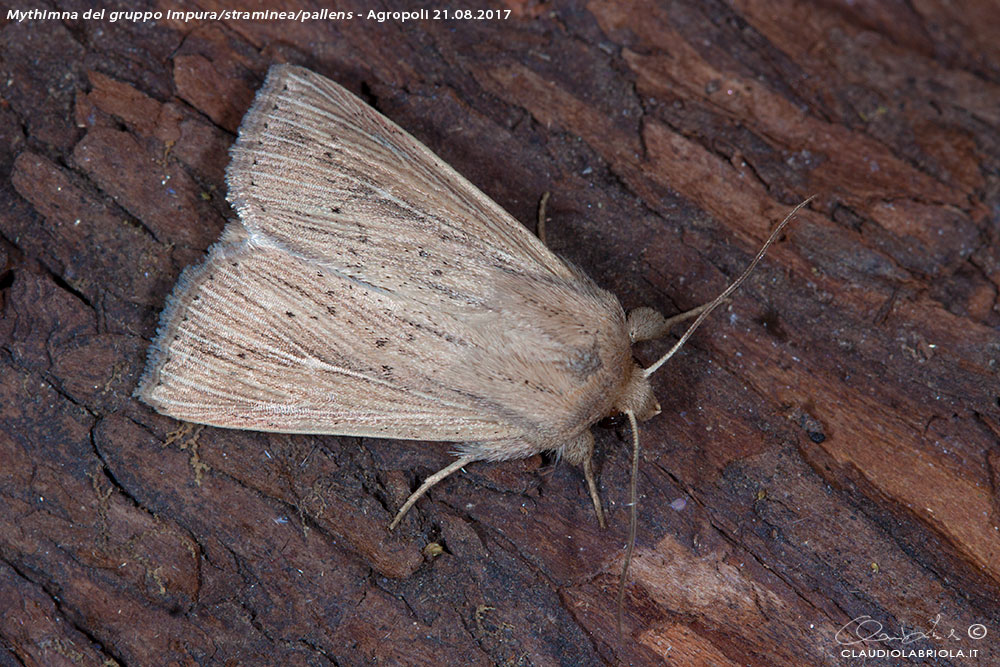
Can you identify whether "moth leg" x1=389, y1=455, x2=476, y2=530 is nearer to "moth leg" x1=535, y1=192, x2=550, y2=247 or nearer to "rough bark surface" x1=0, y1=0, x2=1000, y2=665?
"rough bark surface" x1=0, y1=0, x2=1000, y2=665

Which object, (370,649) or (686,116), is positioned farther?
(686,116)

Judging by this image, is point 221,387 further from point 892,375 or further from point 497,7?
point 892,375

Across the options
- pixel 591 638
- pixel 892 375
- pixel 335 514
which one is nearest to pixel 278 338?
pixel 335 514
